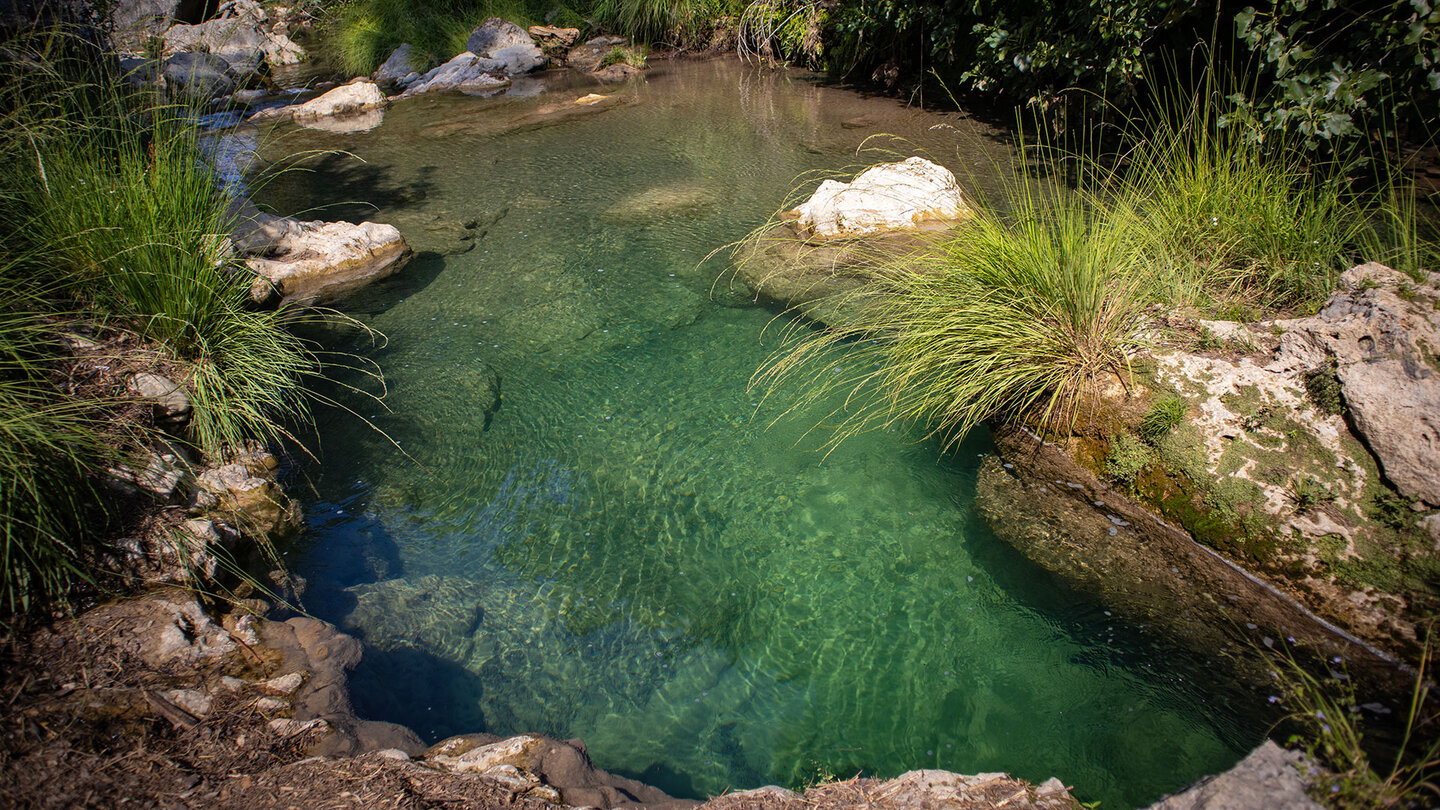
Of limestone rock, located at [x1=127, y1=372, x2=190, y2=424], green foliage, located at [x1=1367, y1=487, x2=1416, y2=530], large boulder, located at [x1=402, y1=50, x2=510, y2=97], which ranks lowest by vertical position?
green foliage, located at [x1=1367, y1=487, x2=1416, y2=530]

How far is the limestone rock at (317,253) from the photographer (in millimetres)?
5824

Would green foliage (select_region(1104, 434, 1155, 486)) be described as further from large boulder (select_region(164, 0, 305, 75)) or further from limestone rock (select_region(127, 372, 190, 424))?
large boulder (select_region(164, 0, 305, 75))

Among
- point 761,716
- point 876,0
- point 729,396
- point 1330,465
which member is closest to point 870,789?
point 761,716

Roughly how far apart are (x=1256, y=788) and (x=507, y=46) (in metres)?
15.5

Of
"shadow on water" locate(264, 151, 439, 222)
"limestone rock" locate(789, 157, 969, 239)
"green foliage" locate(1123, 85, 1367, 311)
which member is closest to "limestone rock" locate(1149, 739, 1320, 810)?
"green foliage" locate(1123, 85, 1367, 311)

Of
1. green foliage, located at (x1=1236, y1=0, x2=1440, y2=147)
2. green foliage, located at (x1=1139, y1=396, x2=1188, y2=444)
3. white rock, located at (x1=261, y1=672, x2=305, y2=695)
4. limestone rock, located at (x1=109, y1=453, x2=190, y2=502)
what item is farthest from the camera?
green foliage, located at (x1=1236, y1=0, x2=1440, y2=147)

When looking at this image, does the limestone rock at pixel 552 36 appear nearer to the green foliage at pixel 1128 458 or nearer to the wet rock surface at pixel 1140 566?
the wet rock surface at pixel 1140 566

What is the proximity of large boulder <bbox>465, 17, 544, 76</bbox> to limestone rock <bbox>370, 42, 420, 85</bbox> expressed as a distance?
43.4 inches

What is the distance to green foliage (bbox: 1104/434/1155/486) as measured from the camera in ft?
10.4

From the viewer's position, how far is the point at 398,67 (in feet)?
45.3

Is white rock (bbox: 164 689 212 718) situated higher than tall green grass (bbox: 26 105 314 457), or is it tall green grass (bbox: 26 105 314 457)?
tall green grass (bbox: 26 105 314 457)

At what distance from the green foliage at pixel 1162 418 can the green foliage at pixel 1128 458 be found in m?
0.05

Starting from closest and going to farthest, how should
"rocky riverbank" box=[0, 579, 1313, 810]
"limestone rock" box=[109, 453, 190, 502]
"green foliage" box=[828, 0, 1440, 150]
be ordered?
"rocky riverbank" box=[0, 579, 1313, 810] < "limestone rock" box=[109, 453, 190, 502] < "green foliage" box=[828, 0, 1440, 150]

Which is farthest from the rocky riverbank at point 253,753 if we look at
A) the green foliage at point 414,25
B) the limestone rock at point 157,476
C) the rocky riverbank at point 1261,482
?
the green foliage at point 414,25
